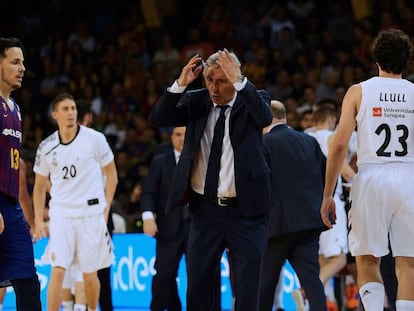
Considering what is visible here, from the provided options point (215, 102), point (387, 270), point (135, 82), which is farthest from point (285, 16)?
point (215, 102)

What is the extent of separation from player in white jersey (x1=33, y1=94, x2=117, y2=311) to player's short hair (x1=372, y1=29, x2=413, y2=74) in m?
3.84

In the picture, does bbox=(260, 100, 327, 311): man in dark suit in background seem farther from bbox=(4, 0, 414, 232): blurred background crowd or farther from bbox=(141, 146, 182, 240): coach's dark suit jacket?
bbox=(4, 0, 414, 232): blurred background crowd

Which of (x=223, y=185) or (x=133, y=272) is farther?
(x=133, y=272)

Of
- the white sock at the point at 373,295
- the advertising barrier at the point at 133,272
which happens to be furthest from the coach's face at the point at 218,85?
the advertising barrier at the point at 133,272

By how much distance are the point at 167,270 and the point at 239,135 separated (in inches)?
151

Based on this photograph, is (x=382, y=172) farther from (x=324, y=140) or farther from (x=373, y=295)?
(x=324, y=140)

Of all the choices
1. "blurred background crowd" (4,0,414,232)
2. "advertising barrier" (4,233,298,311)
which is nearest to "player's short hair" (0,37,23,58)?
"advertising barrier" (4,233,298,311)

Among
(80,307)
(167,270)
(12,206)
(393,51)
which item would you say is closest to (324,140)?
(167,270)

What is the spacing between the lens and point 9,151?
727 centimetres

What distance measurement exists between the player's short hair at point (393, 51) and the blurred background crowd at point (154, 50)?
6.97 meters

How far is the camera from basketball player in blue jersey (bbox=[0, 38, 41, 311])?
702 centimetres

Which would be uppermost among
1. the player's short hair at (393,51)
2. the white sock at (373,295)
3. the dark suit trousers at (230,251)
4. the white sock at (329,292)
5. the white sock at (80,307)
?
the player's short hair at (393,51)

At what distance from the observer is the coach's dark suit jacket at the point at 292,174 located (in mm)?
9188

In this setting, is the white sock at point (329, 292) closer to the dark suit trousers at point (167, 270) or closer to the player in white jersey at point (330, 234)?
the player in white jersey at point (330, 234)
